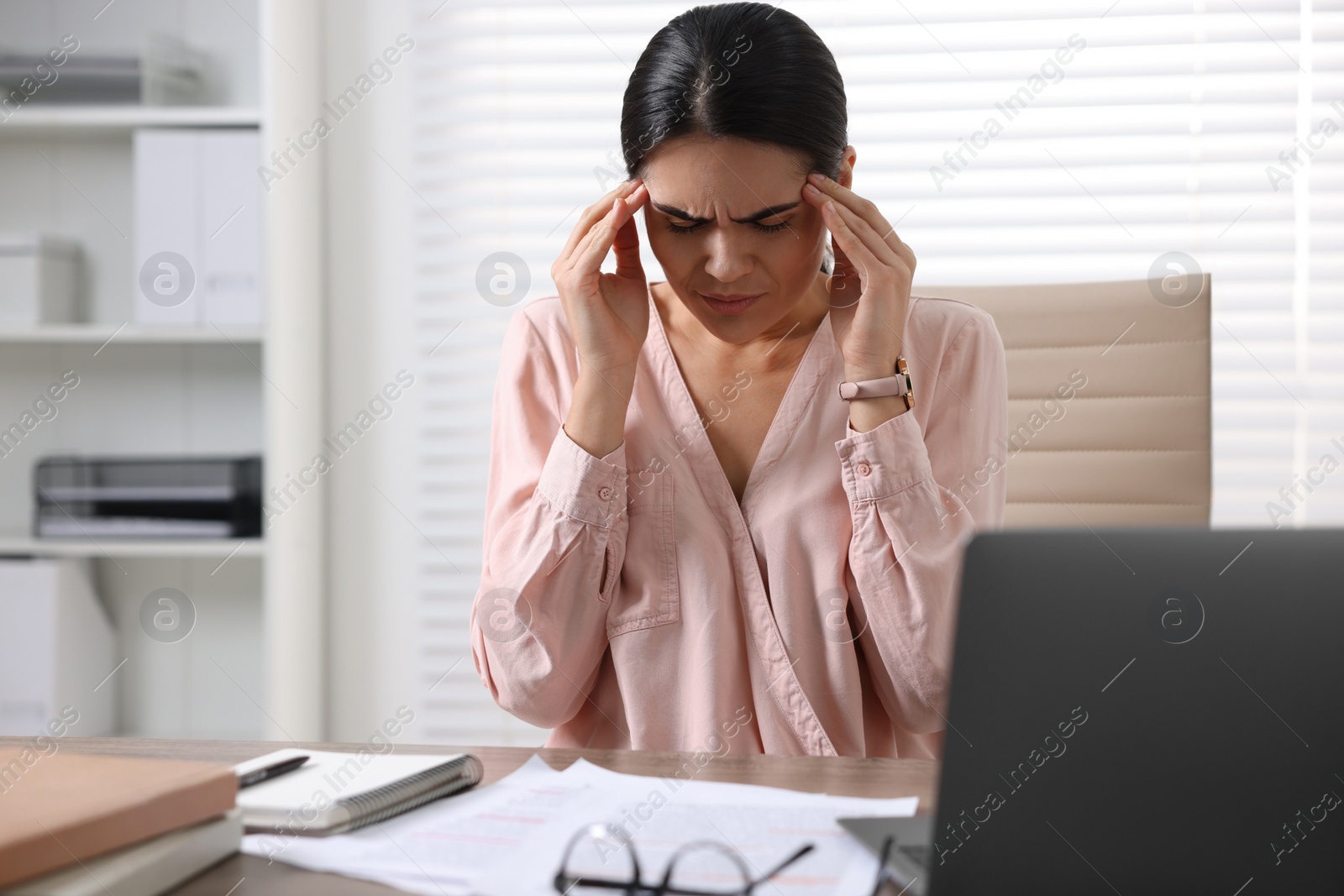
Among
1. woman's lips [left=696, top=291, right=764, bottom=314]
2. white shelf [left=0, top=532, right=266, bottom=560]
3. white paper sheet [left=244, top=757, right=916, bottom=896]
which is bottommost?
white paper sheet [left=244, top=757, right=916, bottom=896]

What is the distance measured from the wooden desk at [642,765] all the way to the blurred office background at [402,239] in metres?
1.30

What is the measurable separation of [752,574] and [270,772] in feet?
1.98

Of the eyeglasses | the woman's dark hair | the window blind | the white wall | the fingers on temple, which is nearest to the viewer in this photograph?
the eyeglasses

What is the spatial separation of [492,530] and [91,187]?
159 centimetres

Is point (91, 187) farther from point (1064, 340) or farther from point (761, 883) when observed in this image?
point (761, 883)

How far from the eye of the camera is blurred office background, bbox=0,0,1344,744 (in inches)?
86.0

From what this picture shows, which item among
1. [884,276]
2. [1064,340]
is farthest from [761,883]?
[1064,340]

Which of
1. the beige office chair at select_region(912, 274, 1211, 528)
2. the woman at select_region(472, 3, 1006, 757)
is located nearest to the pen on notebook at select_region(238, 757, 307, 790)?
the woman at select_region(472, 3, 1006, 757)

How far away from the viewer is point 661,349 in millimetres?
1362

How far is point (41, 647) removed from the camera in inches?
84.3

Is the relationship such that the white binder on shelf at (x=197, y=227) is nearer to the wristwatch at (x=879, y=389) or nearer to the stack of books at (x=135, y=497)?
the stack of books at (x=135, y=497)

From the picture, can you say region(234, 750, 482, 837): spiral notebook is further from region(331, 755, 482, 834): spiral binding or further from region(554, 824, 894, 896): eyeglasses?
region(554, 824, 894, 896): eyeglasses

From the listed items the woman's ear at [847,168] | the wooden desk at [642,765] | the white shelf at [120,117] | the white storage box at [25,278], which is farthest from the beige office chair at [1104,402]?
the white storage box at [25,278]

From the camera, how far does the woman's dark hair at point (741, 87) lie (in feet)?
3.80
